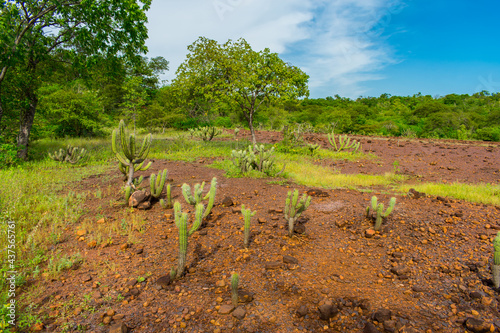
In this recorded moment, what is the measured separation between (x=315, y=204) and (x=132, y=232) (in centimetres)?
338

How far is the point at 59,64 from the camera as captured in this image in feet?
36.6

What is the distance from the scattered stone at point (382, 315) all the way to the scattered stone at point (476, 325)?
0.63 metres

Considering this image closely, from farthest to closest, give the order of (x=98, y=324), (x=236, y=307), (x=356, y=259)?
(x=356, y=259) → (x=236, y=307) → (x=98, y=324)

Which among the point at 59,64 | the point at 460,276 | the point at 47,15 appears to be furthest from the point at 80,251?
the point at 59,64

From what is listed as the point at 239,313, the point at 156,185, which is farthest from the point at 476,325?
the point at 156,185

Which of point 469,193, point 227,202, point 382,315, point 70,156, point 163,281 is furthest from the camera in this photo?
point 70,156

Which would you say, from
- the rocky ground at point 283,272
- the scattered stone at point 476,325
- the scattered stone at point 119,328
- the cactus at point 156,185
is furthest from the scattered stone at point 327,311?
the cactus at point 156,185

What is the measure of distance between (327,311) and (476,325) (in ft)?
4.06

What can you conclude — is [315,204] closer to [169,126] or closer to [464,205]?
[464,205]

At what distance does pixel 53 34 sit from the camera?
10.3 m

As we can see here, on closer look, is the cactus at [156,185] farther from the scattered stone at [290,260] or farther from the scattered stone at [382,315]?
the scattered stone at [382,315]

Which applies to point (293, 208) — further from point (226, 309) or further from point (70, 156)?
point (70, 156)

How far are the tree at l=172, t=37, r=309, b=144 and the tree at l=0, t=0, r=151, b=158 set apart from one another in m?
2.35

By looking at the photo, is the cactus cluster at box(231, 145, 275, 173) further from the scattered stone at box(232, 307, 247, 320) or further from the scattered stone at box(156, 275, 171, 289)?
the scattered stone at box(232, 307, 247, 320)
